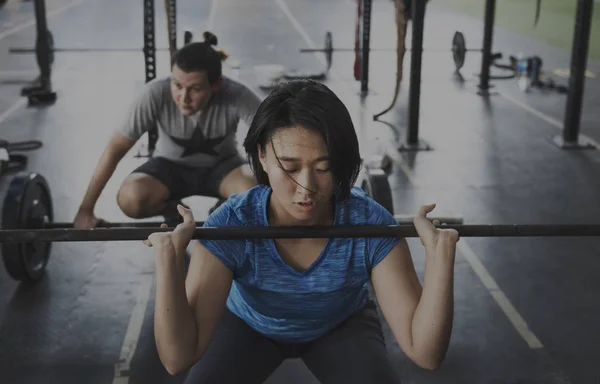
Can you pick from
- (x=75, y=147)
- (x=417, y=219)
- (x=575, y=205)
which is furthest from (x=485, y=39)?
(x=417, y=219)

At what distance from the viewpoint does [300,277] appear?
1.45m

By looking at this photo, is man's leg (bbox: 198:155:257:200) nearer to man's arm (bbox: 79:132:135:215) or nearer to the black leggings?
man's arm (bbox: 79:132:135:215)

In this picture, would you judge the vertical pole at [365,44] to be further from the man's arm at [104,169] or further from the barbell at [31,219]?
the man's arm at [104,169]

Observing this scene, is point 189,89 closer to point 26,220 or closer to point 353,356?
point 26,220

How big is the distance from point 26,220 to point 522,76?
5.05m

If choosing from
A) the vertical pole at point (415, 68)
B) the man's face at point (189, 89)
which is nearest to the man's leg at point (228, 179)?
the man's face at point (189, 89)

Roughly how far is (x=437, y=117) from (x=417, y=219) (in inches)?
165

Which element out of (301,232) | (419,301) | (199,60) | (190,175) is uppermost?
(199,60)

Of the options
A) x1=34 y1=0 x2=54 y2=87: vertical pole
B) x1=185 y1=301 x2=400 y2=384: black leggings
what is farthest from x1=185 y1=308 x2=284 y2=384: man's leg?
x1=34 y1=0 x2=54 y2=87: vertical pole

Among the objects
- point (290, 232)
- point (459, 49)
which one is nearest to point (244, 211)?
point (290, 232)

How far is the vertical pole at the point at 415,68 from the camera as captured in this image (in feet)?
14.0

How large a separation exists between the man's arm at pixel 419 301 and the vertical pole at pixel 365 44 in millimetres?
4278

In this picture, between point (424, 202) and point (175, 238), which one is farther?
point (424, 202)

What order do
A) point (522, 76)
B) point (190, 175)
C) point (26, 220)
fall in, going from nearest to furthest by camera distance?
point (26, 220) < point (190, 175) < point (522, 76)
